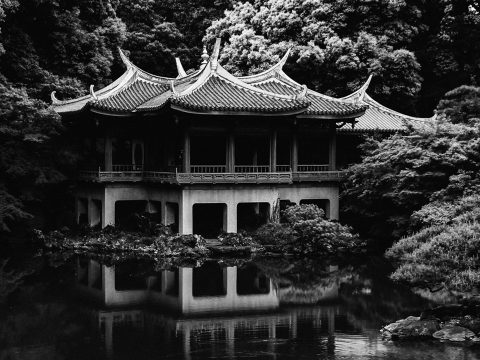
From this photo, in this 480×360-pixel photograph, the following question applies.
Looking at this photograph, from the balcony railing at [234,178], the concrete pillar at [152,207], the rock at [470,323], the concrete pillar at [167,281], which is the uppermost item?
the balcony railing at [234,178]

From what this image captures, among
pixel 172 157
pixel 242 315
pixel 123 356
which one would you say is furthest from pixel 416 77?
pixel 123 356

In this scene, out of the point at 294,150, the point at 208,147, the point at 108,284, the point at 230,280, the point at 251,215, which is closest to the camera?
the point at 108,284

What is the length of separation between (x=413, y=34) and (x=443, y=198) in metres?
17.2

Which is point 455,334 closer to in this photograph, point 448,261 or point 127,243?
point 448,261

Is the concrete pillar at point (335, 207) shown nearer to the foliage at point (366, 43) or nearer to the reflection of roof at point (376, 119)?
the reflection of roof at point (376, 119)

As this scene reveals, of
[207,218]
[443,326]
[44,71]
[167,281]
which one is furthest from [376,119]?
[443,326]

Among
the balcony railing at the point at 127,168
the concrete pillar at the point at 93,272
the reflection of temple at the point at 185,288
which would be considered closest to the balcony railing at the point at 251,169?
the balcony railing at the point at 127,168

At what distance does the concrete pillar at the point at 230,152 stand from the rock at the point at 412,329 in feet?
46.5

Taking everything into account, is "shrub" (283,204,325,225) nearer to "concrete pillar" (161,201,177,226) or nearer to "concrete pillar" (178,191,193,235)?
"concrete pillar" (178,191,193,235)

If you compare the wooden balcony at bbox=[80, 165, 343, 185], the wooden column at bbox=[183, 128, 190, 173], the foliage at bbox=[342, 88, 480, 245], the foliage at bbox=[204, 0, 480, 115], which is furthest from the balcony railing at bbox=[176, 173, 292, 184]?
the foliage at bbox=[204, 0, 480, 115]

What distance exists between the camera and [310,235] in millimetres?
27531

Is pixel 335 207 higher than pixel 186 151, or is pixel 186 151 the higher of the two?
pixel 186 151

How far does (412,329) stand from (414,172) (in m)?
11.4

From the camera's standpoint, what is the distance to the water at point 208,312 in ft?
49.9
